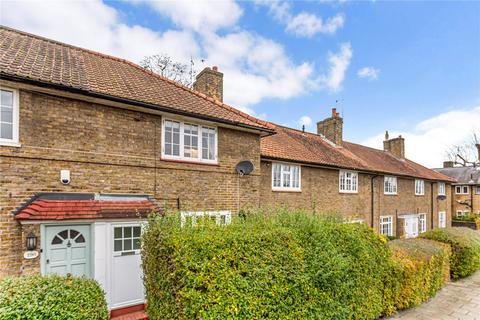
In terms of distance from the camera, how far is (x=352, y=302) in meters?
5.53

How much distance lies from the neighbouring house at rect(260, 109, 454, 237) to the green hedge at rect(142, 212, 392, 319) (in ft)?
10.9

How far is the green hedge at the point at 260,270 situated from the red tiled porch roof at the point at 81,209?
187 centimetres

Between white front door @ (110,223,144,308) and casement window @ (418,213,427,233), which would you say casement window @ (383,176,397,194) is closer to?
casement window @ (418,213,427,233)

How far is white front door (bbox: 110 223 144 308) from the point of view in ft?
22.5

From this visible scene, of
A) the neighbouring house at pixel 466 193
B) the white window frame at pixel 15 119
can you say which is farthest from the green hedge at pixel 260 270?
the neighbouring house at pixel 466 193

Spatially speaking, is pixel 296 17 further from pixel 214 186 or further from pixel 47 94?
pixel 47 94

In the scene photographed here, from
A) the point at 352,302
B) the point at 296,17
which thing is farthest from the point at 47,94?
the point at 296,17

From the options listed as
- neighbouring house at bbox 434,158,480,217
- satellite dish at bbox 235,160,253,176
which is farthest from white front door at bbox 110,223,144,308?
neighbouring house at bbox 434,158,480,217

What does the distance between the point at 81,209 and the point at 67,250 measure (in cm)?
116

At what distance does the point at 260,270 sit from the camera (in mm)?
4152

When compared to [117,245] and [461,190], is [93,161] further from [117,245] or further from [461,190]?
[461,190]

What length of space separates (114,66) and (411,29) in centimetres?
1300

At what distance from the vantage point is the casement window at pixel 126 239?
692 cm

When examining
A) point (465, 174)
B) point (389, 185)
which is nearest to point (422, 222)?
point (389, 185)
